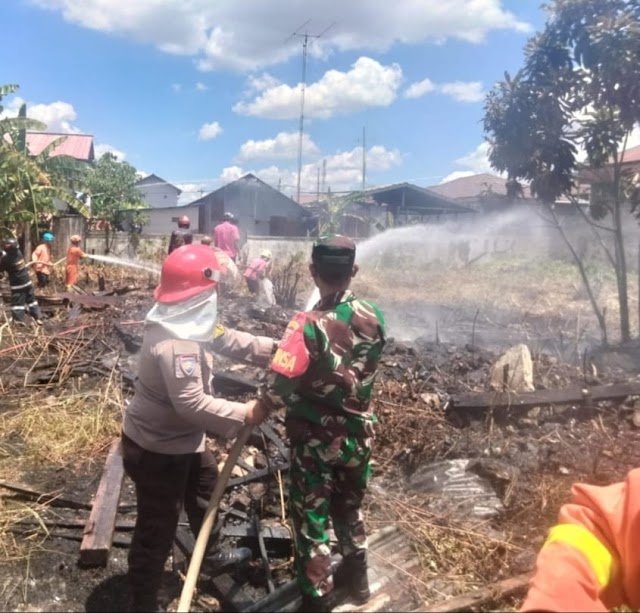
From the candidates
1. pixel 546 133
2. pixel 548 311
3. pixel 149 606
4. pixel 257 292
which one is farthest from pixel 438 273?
pixel 149 606

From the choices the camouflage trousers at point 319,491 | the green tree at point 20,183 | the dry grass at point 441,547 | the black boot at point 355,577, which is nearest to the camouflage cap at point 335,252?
the camouflage trousers at point 319,491

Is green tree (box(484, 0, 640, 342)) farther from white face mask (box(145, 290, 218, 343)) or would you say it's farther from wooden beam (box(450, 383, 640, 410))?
white face mask (box(145, 290, 218, 343))

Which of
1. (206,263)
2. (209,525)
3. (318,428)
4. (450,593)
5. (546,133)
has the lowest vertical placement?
(450,593)

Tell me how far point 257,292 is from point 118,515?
7793 mm

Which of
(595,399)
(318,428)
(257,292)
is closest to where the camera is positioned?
(318,428)

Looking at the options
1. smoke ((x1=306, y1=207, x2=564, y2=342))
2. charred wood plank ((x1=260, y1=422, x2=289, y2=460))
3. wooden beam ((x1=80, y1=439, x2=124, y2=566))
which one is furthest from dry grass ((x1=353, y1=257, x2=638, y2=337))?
wooden beam ((x1=80, y1=439, x2=124, y2=566))

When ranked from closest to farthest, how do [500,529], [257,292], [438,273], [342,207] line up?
1. [500,529]
2. [257,292]
3. [438,273]
4. [342,207]

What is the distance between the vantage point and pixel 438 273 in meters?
20.0

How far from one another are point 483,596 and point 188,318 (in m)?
1.95

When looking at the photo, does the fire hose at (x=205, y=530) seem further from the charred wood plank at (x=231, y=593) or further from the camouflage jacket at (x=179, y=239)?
the camouflage jacket at (x=179, y=239)

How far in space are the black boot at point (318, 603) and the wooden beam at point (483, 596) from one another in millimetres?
490

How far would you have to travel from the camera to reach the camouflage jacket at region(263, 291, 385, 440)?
2.51m

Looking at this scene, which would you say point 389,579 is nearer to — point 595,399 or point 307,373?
point 307,373

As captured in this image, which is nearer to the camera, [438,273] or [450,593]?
[450,593]
